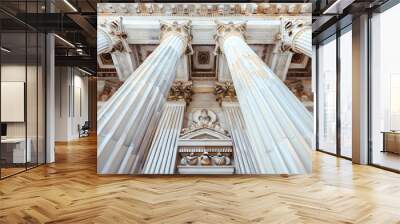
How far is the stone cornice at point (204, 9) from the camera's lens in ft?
19.2

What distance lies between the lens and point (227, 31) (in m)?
5.88

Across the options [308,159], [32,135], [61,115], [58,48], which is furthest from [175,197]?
[61,115]

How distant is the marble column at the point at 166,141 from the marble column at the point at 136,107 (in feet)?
0.50

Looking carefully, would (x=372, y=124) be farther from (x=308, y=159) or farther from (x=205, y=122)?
(x=205, y=122)

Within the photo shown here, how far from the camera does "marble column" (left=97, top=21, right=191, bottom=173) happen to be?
5703 mm

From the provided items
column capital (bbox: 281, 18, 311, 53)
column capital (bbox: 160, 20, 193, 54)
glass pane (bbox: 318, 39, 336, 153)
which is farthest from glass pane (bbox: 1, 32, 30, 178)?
glass pane (bbox: 318, 39, 336, 153)

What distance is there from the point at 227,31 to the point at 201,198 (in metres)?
2.92

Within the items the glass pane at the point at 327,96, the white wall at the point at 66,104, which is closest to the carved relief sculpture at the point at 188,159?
the glass pane at the point at 327,96

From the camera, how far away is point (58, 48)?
11344 millimetres

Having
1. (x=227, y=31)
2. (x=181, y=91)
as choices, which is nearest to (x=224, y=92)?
(x=181, y=91)

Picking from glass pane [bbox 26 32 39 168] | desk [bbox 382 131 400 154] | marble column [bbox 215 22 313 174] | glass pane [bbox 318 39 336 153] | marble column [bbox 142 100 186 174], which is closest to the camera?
marble column [bbox 142 100 186 174]

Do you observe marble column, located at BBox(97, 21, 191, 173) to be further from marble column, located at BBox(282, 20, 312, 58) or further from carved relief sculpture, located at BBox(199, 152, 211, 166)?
marble column, located at BBox(282, 20, 312, 58)

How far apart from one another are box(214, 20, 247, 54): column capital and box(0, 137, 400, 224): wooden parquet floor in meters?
2.30

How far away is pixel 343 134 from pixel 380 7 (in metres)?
3.10
